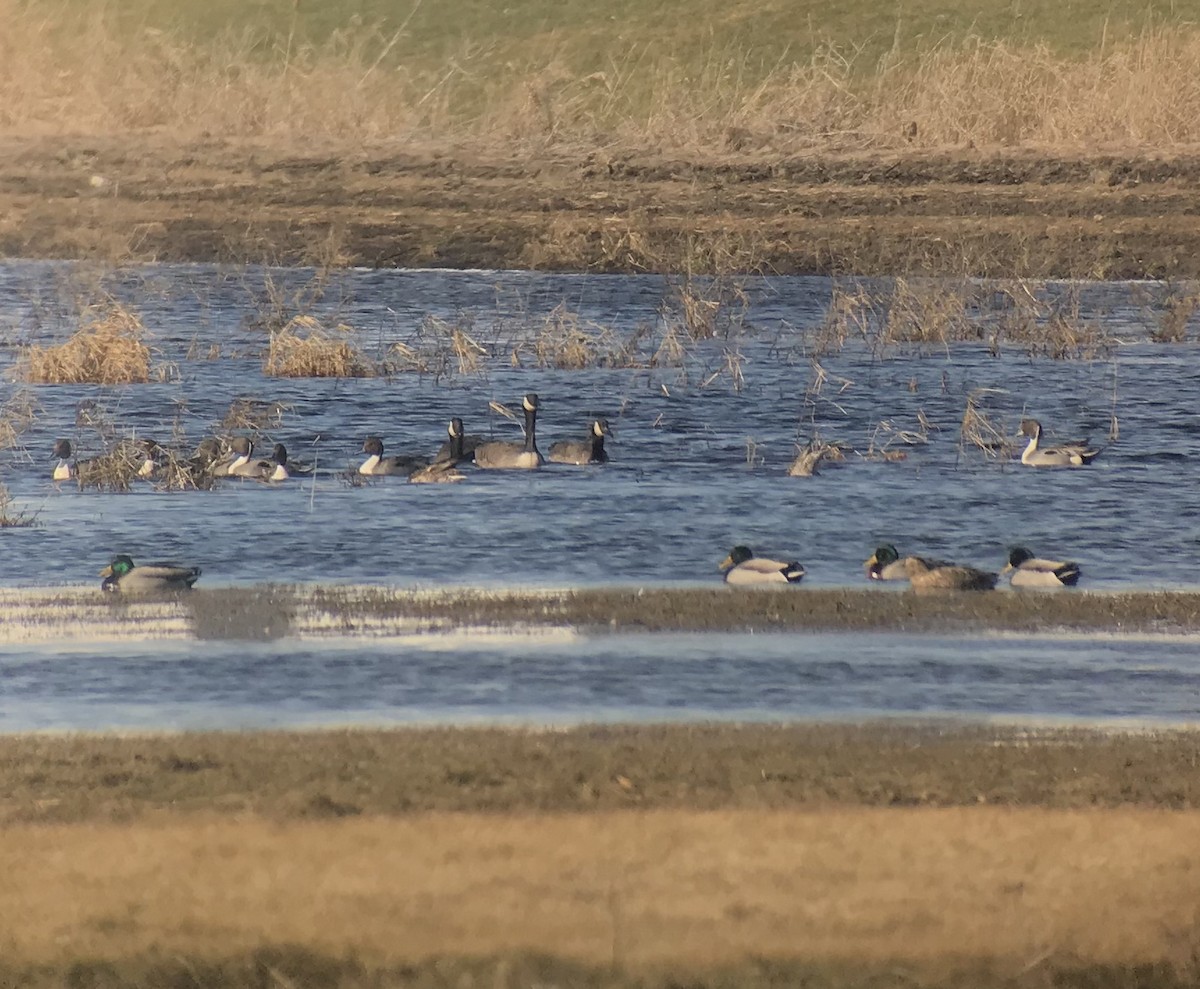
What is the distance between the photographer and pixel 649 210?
17.5 feet

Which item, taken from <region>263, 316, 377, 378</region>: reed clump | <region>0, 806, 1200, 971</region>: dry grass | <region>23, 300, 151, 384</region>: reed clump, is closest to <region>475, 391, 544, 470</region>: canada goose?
<region>263, 316, 377, 378</region>: reed clump

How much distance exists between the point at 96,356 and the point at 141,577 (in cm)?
64

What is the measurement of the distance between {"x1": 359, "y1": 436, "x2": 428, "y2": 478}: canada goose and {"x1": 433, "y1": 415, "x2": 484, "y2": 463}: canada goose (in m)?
0.07

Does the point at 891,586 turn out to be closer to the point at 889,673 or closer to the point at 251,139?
the point at 889,673

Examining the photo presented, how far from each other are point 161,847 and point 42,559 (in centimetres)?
106

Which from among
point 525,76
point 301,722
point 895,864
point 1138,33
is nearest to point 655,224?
point 525,76

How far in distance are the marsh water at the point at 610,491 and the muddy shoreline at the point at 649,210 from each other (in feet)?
0.34

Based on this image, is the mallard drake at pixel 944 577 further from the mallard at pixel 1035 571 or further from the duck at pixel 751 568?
the duck at pixel 751 568

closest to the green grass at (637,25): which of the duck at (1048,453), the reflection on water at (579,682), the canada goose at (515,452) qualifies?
the canada goose at (515,452)

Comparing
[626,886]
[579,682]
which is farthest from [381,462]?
[626,886]

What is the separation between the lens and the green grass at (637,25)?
16.7 ft

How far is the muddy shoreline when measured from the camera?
17.0 ft

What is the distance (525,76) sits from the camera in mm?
5211

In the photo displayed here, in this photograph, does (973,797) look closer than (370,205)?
Yes
